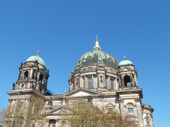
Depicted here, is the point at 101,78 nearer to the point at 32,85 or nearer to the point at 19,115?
the point at 32,85

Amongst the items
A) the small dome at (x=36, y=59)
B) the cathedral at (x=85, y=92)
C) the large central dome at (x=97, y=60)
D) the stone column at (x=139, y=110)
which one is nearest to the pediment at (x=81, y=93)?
the cathedral at (x=85, y=92)

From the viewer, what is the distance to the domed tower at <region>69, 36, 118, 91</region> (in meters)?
54.3

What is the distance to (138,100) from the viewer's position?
42344 millimetres

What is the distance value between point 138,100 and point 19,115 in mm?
26734

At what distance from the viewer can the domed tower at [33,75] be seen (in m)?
49.9

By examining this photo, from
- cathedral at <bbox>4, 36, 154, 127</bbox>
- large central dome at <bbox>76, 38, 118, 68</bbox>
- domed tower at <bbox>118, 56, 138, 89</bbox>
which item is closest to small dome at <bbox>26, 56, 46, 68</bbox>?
cathedral at <bbox>4, 36, 154, 127</bbox>

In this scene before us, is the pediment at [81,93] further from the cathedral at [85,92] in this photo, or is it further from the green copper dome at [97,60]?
the green copper dome at [97,60]

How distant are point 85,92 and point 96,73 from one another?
8825 millimetres

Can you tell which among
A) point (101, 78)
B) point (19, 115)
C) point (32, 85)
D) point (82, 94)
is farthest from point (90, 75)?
point (19, 115)

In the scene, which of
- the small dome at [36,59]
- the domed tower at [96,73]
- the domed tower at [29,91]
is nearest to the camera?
the domed tower at [29,91]

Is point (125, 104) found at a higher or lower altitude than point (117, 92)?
lower

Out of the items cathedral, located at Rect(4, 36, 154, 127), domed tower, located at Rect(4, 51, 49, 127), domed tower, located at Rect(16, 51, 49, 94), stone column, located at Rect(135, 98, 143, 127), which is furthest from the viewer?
domed tower, located at Rect(16, 51, 49, 94)

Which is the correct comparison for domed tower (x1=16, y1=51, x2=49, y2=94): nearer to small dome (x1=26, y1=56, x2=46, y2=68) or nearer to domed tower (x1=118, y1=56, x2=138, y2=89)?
small dome (x1=26, y1=56, x2=46, y2=68)

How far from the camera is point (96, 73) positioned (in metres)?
55.6
